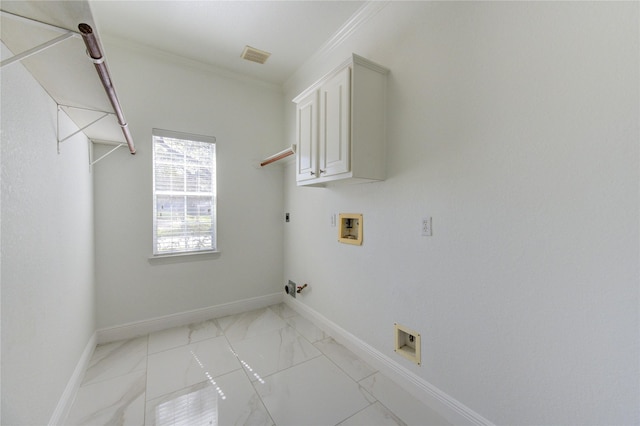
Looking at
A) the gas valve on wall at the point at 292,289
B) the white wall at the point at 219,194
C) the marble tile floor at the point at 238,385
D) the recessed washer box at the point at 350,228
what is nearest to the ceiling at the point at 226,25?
the white wall at the point at 219,194

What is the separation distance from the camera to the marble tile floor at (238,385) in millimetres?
1666

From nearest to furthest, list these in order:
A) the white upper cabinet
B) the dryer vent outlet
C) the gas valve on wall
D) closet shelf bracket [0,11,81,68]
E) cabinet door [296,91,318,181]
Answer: closet shelf bracket [0,11,81,68] → the white upper cabinet → cabinet door [296,91,318,181] → the gas valve on wall → the dryer vent outlet

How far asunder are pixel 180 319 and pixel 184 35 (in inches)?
118

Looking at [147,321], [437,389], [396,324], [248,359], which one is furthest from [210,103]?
[437,389]

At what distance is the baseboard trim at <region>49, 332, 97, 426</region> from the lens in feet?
5.07

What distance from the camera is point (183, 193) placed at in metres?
2.98

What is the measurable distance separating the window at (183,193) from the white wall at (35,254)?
88 cm

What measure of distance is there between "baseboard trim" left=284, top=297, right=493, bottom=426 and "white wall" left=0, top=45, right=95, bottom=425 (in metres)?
2.03

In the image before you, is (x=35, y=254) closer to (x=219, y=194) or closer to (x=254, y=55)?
(x=219, y=194)

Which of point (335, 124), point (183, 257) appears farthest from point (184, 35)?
point (183, 257)

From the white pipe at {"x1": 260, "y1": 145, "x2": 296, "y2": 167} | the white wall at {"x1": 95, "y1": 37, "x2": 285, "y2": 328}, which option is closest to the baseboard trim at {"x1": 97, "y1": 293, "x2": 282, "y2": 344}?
the white wall at {"x1": 95, "y1": 37, "x2": 285, "y2": 328}

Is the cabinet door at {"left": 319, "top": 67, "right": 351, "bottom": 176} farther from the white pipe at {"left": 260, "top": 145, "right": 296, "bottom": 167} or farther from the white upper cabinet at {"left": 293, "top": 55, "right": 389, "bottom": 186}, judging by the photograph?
the white pipe at {"left": 260, "top": 145, "right": 296, "bottom": 167}

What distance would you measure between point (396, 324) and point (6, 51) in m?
2.57

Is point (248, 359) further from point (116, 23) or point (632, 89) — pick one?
point (116, 23)
